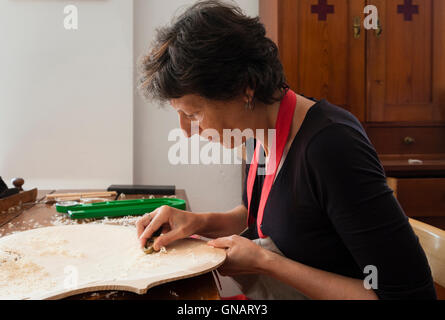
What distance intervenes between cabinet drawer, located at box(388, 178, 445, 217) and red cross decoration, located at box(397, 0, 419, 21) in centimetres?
81

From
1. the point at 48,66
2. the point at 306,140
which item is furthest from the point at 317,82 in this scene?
the point at 48,66

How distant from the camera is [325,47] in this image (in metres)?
1.86

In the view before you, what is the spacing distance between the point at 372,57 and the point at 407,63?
18cm

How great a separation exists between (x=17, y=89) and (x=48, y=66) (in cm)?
23

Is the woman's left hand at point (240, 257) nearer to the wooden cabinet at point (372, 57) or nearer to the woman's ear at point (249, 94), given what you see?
the woman's ear at point (249, 94)

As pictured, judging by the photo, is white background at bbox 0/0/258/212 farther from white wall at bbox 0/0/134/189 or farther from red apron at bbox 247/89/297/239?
red apron at bbox 247/89/297/239

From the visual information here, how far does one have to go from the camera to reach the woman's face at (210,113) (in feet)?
2.62

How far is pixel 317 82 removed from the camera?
1.88 metres

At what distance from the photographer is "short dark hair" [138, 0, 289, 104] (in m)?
0.72

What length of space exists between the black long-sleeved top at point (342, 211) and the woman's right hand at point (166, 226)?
0.19m

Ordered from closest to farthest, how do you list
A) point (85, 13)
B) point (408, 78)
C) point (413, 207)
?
point (413, 207), point (408, 78), point (85, 13)

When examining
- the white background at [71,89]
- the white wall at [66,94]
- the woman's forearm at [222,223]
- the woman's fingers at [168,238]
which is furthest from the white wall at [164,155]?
the woman's fingers at [168,238]

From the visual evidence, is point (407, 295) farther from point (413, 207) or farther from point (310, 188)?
point (413, 207)

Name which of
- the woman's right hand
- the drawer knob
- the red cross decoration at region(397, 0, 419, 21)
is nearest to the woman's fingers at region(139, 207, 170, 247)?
the woman's right hand
